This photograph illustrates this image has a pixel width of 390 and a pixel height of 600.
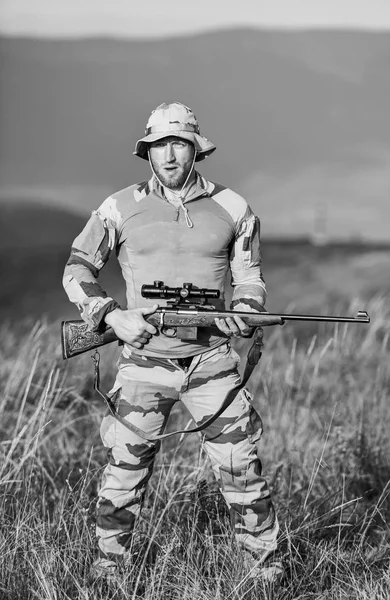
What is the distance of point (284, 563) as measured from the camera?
3.82 meters

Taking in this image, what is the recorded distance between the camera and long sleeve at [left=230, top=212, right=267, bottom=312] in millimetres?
3787

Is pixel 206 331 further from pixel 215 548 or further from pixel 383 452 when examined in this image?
pixel 383 452

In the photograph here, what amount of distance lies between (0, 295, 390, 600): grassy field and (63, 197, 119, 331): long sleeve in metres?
0.57

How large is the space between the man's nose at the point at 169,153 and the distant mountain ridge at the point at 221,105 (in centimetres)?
796

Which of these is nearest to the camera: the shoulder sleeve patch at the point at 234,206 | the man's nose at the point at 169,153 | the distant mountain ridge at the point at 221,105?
the man's nose at the point at 169,153

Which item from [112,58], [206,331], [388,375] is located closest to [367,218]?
[112,58]

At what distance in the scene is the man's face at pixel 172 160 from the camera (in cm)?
364

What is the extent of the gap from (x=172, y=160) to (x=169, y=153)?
0.11ft

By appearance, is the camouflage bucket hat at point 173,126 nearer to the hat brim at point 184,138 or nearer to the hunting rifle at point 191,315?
the hat brim at point 184,138

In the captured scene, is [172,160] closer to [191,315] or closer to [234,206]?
[234,206]

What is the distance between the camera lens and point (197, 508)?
4152mm

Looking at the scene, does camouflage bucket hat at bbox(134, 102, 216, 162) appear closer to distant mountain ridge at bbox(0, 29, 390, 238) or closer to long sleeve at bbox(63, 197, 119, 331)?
long sleeve at bbox(63, 197, 119, 331)

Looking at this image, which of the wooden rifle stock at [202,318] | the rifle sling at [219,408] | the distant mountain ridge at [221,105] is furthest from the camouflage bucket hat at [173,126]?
the distant mountain ridge at [221,105]

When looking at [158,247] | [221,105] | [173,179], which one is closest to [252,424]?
[158,247]
